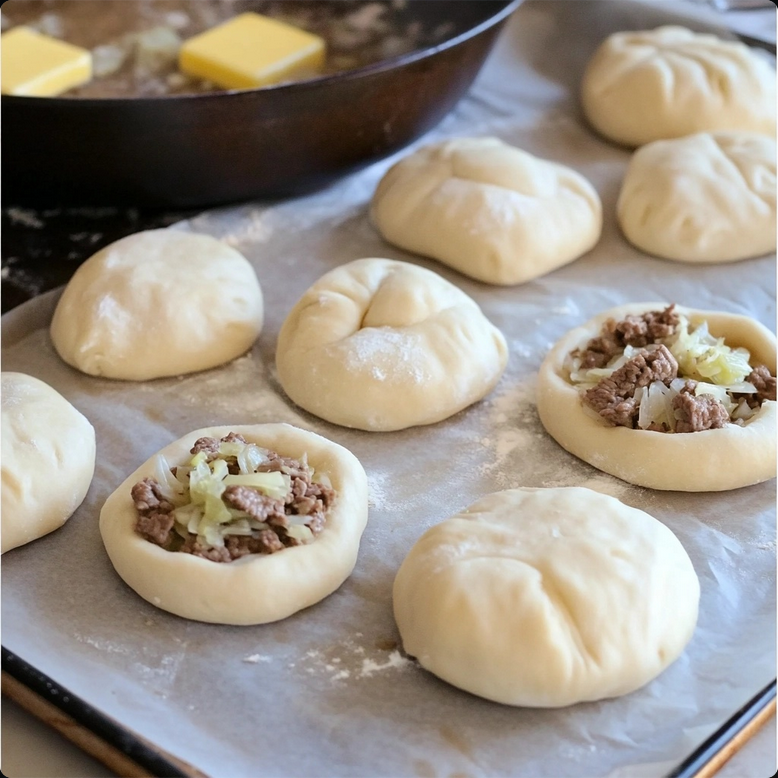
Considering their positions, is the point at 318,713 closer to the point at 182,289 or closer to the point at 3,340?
the point at 182,289

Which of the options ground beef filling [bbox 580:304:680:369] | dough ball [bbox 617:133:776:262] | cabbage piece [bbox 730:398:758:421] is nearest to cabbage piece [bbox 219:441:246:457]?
ground beef filling [bbox 580:304:680:369]

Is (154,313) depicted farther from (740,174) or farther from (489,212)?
(740,174)

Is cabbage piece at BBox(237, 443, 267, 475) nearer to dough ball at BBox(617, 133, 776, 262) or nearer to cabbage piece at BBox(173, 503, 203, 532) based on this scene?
cabbage piece at BBox(173, 503, 203, 532)

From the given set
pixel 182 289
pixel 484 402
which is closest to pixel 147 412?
pixel 182 289

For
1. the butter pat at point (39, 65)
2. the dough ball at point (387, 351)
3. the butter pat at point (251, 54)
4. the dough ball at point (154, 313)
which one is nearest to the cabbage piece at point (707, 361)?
the dough ball at point (387, 351)

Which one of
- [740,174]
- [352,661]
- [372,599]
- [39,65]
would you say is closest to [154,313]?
[372,599]
